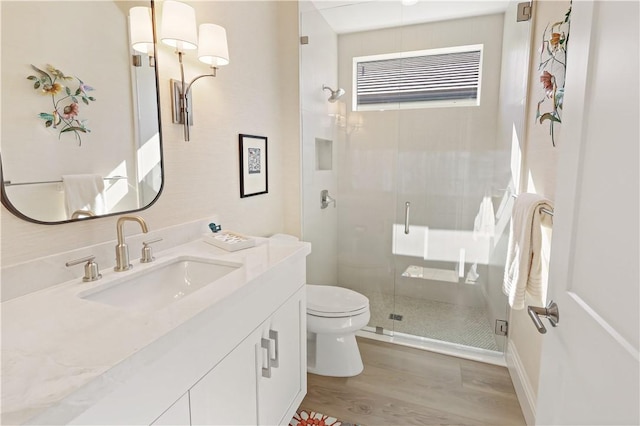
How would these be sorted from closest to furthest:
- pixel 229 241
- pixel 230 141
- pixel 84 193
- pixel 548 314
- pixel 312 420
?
1. pixel 548 314
2. pixel 84 193
3. pixel 229 241
4. pixel 312 420
5. pixel 230 141

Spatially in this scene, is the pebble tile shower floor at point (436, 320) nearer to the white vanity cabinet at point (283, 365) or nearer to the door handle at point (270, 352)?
the white vanity cabinet at point (283, 365)

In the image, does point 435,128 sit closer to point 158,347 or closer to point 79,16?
point 79,16

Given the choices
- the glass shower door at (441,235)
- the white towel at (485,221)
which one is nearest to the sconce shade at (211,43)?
the glass shower door at (441,235)

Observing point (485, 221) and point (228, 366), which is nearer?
point (228, 366)

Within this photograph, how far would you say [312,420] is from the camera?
175 cm

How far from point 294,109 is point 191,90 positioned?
3.34 ft

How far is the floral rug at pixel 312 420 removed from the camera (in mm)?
1724

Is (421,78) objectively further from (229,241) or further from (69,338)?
(69,338)

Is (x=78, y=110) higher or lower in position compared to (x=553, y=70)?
lower

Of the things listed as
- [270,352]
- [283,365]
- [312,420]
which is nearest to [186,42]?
[270,352]

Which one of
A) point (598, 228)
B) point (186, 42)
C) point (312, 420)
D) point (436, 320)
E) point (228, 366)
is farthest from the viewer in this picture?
point (436, 320)

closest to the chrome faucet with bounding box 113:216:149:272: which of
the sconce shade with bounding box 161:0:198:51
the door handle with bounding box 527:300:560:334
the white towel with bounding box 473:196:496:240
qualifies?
the sconce shade with bounding box 161:0:198:51

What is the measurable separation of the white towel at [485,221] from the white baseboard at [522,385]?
0.90 meters

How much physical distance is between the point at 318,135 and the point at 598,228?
230 cm
